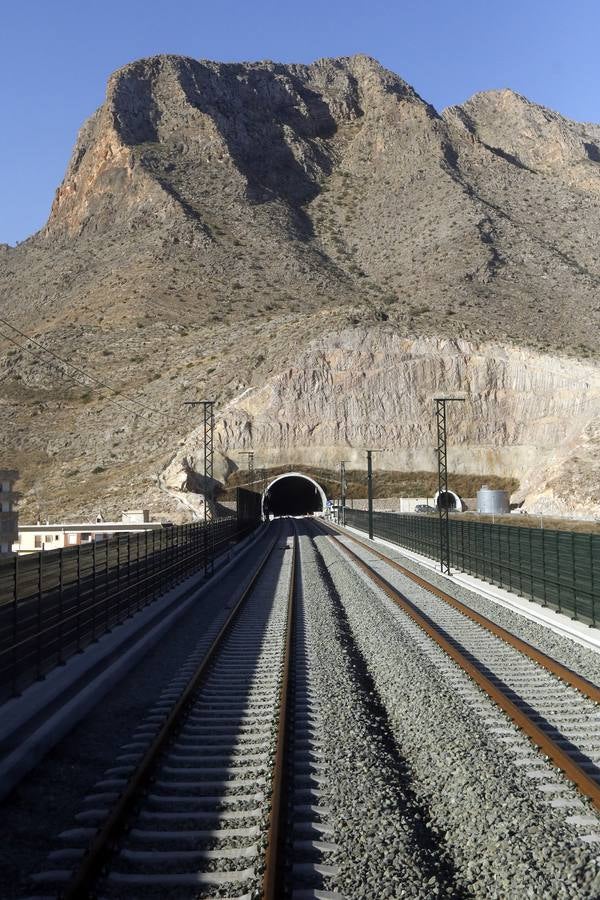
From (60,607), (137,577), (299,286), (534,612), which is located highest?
(299,286)

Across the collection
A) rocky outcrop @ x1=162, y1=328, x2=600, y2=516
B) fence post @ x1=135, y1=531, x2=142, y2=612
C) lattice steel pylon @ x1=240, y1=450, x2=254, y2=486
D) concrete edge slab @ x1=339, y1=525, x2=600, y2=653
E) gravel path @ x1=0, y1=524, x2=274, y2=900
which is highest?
rocky outcrop @ x1=162, y1=328, x2=600, y2=516

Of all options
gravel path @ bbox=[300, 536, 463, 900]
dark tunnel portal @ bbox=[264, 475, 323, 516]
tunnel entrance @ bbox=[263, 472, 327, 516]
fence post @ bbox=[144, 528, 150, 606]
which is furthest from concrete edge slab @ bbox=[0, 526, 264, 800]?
dark tunnel portal @ bbox=[264, 475, 323, 516]

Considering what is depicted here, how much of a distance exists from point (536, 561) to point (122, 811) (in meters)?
15.0

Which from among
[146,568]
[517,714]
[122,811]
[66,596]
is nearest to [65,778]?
[122,811]

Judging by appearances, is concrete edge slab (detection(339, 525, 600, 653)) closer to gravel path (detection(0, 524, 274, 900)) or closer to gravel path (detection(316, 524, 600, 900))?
gravel path (detection(316, 524, 600, 900))

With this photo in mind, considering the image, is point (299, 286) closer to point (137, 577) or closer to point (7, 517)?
point (7, 517)

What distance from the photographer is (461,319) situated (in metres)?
104

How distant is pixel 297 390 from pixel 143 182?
69215 mm

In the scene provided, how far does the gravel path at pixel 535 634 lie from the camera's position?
12188 millimetres

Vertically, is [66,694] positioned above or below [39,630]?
below

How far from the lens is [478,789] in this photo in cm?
691

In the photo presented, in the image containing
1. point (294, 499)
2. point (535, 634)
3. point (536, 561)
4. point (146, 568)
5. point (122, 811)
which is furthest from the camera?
point (294, 499)

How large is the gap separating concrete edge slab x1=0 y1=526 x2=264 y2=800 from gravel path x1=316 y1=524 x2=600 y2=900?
11.7 ft

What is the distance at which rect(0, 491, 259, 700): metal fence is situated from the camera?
967cm
